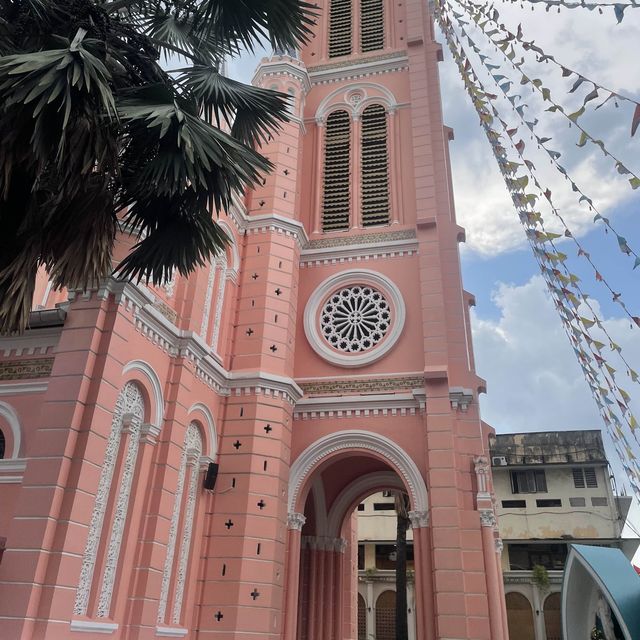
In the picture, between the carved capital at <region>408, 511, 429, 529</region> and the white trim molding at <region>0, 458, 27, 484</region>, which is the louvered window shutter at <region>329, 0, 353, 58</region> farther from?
the white trim molding at <region>0, 458, 27, 484</region>

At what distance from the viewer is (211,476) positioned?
38.6 ft

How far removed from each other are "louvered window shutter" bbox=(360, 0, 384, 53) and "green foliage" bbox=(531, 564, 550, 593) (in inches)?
924

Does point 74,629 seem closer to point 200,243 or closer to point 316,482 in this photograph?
point 200,243

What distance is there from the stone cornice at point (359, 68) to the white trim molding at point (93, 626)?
15071 millimetres

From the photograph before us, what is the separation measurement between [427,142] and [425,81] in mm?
2043

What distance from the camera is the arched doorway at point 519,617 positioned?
1099 inches

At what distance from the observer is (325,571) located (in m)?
16.0

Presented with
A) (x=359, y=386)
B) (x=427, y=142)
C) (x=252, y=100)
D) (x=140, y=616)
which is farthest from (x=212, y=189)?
(x=427, y=142)

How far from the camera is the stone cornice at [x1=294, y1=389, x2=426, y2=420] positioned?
515 inches

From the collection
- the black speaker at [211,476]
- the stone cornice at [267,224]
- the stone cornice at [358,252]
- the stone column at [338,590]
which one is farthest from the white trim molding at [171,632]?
the stone cornice at [358,252]

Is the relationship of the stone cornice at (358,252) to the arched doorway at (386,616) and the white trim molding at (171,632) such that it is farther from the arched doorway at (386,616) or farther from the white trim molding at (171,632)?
the arched doorway at (386,616)

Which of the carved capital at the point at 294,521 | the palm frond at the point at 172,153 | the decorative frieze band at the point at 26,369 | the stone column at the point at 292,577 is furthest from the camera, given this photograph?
the carved capital at the point at 294,521

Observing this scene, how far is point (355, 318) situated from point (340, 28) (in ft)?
33.9

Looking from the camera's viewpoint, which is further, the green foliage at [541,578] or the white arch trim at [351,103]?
the green foliage at [541,578]
